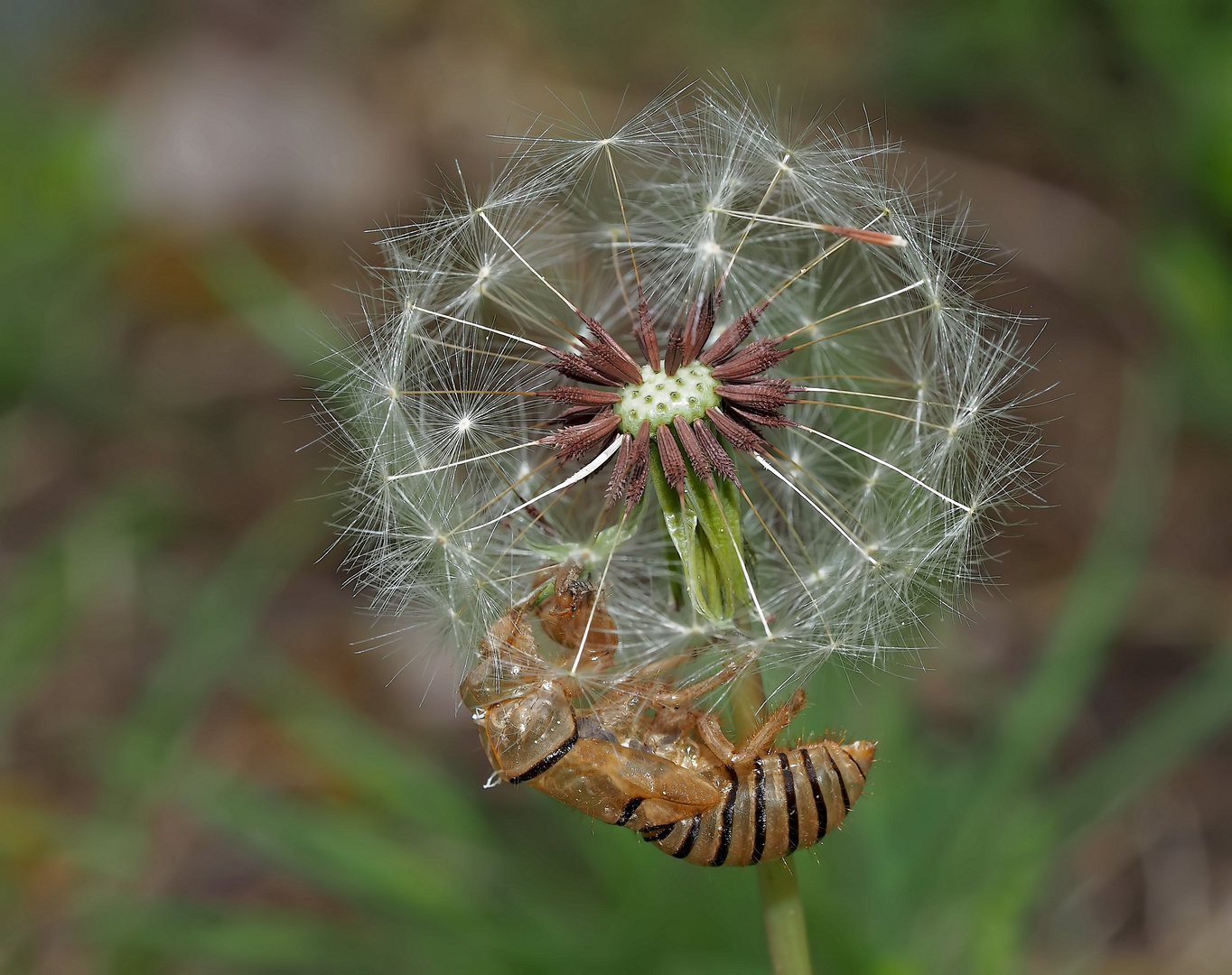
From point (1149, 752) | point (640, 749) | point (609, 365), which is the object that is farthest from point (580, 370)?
point (1149, 752)

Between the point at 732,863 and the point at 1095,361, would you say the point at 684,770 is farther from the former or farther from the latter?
the point at 1095,361

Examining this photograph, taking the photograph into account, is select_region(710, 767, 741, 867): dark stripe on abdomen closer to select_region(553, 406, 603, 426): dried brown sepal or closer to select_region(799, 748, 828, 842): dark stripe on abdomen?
select_region(799, 748, 828, 842): dark stripe on abdomen

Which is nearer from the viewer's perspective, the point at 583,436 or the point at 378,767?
the point at 583,436

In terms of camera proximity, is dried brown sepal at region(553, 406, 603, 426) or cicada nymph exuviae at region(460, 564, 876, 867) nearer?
cicada nymph exuviae at region(460, 564, 876, 867)

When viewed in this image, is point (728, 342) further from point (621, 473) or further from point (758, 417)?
point (621, 473)

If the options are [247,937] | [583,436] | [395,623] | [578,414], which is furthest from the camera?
[395,623]

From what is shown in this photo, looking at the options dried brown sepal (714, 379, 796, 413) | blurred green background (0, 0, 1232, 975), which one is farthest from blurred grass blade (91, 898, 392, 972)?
dried brown sepal (714, 379, 796, 413)

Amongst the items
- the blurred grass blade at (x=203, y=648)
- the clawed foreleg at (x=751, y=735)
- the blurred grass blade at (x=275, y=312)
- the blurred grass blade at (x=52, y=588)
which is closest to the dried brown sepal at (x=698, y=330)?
the clawed foreleg at (x=751, y=735)
